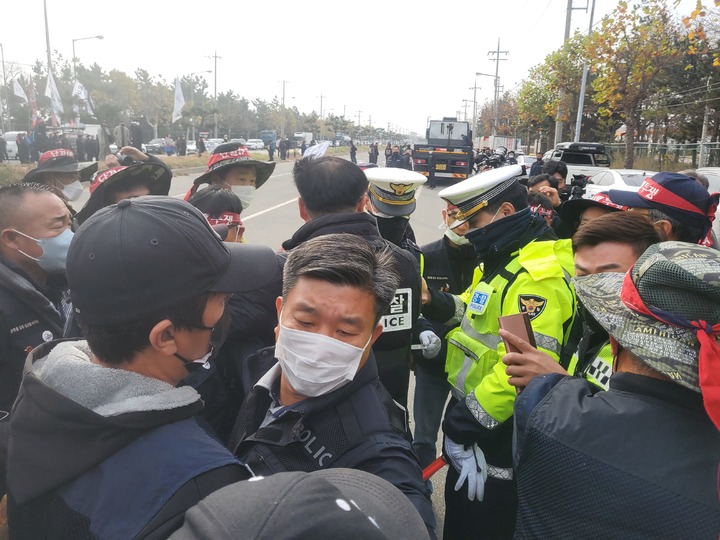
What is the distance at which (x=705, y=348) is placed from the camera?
1040mm

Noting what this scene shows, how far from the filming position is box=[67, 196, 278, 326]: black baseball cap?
114 centimetres

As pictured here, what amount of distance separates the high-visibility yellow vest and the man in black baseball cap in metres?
1.08

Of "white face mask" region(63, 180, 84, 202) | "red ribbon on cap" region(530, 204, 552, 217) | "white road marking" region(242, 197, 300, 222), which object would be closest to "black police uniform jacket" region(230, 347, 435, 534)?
"red ribbon on cap" region(530, 204, 552, 217)

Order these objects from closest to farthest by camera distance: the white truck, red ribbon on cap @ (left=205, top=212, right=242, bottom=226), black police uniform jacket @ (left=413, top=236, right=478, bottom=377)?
red ribbon on cap @ (left=205, top=212, right=242, bottom=226)
black police uniform jacket @ (left=413, top=236, right=478, bottom=377)
the white truck

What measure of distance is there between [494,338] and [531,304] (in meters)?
0.25

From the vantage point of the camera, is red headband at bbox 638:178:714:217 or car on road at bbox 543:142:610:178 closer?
red headband at bbox 638:178:714:217

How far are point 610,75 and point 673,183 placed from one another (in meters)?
16.8

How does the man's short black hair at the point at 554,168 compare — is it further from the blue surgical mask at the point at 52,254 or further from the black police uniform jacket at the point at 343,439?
the black police uniform jacket at the point at 343,439

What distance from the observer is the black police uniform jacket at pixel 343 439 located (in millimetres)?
1263

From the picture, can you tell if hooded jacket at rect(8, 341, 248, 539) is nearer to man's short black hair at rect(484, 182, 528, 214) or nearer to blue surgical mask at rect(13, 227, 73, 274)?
blue surgical mask at rect(13, 227, 73, 274)

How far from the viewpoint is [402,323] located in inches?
92.9

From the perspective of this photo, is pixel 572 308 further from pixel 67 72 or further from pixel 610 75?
pixel 67 72

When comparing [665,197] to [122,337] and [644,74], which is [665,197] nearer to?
[122,337]

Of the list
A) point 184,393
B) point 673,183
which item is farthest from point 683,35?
point 184,393
